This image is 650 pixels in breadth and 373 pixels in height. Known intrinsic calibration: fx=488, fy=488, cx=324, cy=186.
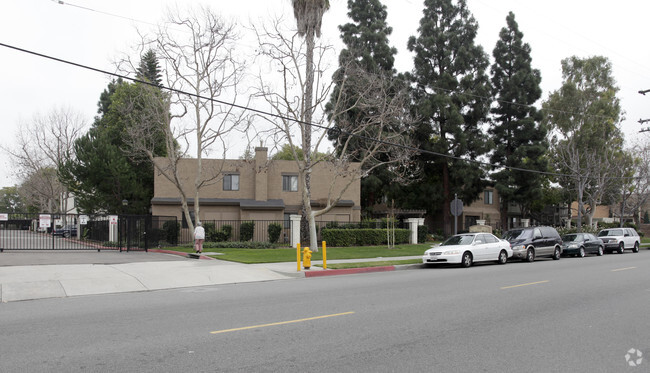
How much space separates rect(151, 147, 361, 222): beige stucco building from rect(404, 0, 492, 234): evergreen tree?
26.0ft

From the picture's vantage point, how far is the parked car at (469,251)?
1936 centimetres

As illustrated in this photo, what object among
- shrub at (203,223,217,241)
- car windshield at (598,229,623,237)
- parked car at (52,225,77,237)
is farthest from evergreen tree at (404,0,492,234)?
parked car at (52,225,77,237)

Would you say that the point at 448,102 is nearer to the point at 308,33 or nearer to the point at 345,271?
the point at 308,33

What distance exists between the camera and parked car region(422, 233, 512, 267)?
1936cm

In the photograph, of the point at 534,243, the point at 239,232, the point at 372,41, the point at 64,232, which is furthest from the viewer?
the point at 372,41

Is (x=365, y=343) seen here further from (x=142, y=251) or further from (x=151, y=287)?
(x=142, y=251)

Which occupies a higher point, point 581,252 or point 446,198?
point 446,198

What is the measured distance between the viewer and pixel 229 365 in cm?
550

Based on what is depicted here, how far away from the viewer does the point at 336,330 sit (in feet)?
23.9

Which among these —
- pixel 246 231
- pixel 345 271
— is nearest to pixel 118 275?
pixel 345 271

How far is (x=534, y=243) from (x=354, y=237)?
10572 millimetres

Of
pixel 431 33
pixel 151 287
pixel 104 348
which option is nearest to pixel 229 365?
pixel 104 348

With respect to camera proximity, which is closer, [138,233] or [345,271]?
[345,271]

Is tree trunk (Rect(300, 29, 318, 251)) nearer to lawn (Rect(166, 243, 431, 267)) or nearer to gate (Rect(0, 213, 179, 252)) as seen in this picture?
lawn (Rect(166, 243, 431, 267))
